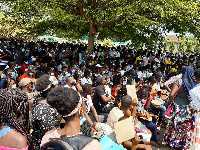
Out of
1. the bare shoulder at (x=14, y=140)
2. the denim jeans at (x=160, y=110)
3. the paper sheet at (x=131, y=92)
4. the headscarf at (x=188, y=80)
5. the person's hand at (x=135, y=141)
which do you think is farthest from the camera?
the denim jeans at (x=160, y=110)

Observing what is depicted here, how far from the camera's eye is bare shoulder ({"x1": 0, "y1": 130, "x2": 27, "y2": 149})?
1.77 meters

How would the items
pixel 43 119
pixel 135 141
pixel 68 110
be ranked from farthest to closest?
pixel 135 141, pixel 43 119, pixel 68 110

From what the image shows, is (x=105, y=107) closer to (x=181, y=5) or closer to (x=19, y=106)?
(x=19, y=106)

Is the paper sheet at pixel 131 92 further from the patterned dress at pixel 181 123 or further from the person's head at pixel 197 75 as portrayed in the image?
the person's head at pixel 197 75

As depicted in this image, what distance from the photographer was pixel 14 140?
1800 millimetres

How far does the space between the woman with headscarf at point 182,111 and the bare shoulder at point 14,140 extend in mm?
2955

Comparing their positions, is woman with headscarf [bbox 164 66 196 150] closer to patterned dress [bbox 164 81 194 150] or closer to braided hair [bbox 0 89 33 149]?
patterned dress [bbox 164 81 194 150]

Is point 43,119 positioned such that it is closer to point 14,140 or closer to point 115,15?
point 14,140

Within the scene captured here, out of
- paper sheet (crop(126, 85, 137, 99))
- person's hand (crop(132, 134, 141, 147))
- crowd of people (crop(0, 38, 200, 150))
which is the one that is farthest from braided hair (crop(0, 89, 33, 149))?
paper sheet (crop(126, 85, 137, 99))

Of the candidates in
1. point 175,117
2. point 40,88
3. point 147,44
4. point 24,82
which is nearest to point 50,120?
point 40,88

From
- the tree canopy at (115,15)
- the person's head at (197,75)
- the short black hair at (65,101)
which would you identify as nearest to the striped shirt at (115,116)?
the short black hair at (65,101)

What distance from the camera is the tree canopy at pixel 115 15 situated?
8.91 metres

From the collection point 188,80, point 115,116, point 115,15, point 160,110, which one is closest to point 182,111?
point 188,80

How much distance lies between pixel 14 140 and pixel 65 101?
1.99 ft
